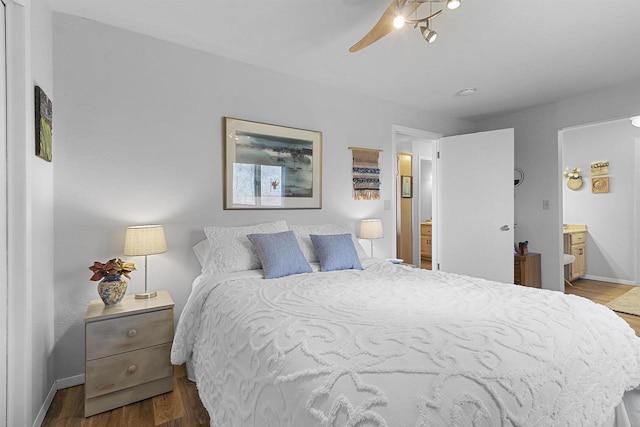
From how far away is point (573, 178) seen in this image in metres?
5.56

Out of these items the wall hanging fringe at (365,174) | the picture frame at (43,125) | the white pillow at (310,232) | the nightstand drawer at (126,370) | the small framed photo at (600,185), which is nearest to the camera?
the picture frame at (43,125)

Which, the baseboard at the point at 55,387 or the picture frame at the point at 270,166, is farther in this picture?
the picture frame at the point at 270,166

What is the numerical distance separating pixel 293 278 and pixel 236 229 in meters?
0.72

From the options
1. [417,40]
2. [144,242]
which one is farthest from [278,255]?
[417,40]

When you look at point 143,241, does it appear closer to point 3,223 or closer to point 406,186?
point 3,223

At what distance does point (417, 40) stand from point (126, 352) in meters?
2.89

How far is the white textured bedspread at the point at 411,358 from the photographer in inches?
34.0

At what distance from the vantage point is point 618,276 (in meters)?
5.09

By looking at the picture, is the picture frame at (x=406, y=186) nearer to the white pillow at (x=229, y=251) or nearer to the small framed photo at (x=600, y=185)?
the small framed photo at (x=600, y=185)

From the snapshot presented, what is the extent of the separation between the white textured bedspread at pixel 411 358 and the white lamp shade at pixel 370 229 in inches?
61.1

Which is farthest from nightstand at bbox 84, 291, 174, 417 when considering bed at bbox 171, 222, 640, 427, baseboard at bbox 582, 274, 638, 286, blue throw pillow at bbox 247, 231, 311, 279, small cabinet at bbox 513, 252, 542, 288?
baseboard at bbox 582, 274, 638, 286

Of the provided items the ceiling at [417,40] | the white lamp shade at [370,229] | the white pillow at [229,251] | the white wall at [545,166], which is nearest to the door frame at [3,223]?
the ceiling at [417,40]

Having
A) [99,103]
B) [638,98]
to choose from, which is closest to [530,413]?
[99,103]

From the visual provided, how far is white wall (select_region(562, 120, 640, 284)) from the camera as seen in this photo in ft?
16.2
